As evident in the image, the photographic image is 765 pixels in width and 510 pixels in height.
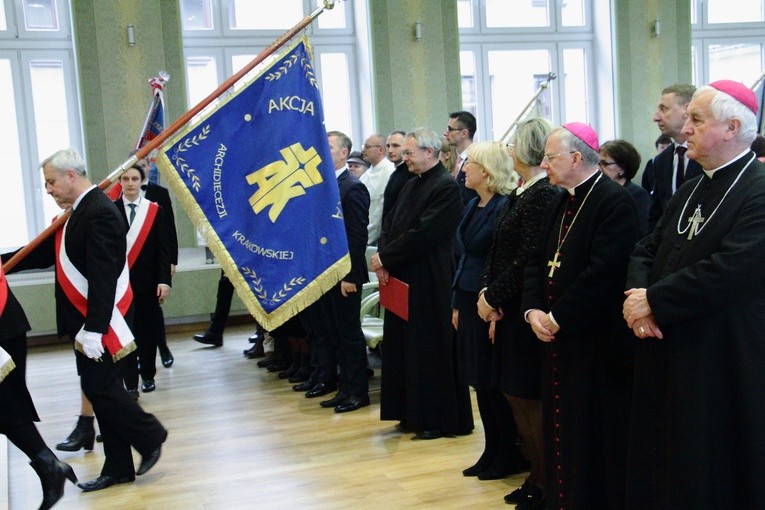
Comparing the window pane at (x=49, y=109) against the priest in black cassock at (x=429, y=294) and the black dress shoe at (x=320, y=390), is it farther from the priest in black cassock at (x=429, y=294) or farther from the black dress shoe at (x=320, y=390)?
the priest in black cassock at (x=429, y=294)

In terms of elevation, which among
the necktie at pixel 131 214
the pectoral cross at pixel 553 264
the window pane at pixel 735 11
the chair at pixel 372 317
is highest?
the window pane at pixel 735 11

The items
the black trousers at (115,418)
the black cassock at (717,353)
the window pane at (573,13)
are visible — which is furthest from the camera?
the window pane at (573,13)

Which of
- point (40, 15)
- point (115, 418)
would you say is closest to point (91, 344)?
point (115, 418)

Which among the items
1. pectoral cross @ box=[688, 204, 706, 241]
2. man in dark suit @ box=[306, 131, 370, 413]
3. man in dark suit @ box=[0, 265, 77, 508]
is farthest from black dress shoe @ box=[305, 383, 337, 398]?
pectoral cross @ box=[688, 204, 706, 241]

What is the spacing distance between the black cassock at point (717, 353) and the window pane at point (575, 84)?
8.62 meters

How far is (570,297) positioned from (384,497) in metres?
1.39

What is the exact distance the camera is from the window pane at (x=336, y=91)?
9898mm

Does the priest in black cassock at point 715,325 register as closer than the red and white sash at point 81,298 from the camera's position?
Yes

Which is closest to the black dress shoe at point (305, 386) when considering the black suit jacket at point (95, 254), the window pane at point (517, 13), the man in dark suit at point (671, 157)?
the black suit jacket at point (95, 254)

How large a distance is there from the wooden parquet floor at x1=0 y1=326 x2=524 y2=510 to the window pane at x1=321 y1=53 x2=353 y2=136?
430cm

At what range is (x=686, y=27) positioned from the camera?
1066 centimetres

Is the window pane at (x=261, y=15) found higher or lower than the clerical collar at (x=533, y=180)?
higher

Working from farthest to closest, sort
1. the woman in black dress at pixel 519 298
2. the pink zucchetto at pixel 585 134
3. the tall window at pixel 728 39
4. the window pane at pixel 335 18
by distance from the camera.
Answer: the tall window at pixel 728 39
the window pane at pixel 335 18
the woman in black dress at pixel 519 298
the pink zucchetto at pixel 585 134

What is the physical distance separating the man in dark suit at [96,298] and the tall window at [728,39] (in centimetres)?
915
